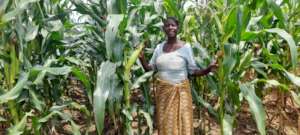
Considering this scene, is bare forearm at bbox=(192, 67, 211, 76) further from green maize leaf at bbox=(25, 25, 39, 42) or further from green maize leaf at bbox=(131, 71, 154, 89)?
green maize leaf at bbox=(25, 25, 39, 42)

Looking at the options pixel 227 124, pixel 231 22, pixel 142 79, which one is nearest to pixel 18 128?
pixel 142 79

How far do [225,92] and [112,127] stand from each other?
859 millimetres

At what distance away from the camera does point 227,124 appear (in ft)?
8.90

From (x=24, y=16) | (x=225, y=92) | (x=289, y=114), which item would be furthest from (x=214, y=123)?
(x=24, y=16)

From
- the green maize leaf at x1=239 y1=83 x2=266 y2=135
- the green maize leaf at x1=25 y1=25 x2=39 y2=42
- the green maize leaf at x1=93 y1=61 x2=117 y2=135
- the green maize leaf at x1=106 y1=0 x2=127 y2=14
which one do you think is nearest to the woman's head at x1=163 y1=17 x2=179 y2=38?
the green maize leaf at x1=106 y1=0 x2=127 y2=14

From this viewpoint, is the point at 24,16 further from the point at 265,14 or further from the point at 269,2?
the point at 265,14

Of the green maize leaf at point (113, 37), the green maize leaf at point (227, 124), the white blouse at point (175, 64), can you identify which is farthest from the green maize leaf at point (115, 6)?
the green maize leaf at point (227, 124)

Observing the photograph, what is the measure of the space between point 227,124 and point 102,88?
0.89 m

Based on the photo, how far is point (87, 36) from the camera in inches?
117

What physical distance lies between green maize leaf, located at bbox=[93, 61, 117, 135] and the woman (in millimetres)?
349

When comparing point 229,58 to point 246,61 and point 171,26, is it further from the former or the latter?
point 171,26

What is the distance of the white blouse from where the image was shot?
2.71 meters

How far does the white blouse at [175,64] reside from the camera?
2715mm

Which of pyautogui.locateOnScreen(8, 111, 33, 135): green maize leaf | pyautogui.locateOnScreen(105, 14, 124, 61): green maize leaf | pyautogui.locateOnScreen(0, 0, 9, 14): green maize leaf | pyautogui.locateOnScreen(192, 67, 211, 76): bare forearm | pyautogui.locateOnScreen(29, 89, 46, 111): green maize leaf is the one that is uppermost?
pyautogui.locateOnScreen(0, 0, 9, 14): green maize leaf
